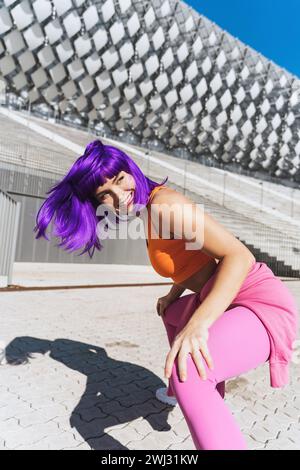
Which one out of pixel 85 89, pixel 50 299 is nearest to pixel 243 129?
pixel 85 89

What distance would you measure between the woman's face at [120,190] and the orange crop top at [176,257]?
11 cm

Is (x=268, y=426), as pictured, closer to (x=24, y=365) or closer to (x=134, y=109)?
(x=24, y=365)

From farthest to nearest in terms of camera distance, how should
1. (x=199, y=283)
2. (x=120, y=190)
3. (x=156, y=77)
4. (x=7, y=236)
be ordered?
(x=156, y=77)
(x=7, y=236)
(x=199, y=283)
(x=120, y=190)

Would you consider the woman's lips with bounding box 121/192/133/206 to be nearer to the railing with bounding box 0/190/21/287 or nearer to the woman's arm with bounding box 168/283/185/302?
the woman's arm with bounding box 168/283/185/302

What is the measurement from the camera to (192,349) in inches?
44.3

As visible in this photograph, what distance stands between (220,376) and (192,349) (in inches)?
7.4

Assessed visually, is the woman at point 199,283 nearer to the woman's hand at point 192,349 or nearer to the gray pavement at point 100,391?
the woman's hand at point 192,349

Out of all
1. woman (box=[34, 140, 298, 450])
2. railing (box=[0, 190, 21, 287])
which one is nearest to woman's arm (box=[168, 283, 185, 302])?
woman (box=[34, 140, 298, 450])

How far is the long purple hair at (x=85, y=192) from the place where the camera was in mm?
1528

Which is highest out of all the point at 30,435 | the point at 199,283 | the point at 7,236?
the point at 7,236

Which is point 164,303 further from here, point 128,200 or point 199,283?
point 128,200

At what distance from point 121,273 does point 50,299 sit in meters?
5.23

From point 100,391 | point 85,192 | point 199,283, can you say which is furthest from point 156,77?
point 199,283

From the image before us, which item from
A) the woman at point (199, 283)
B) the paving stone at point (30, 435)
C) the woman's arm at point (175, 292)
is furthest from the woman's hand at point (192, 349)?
the paving stone at point (30, 435)
